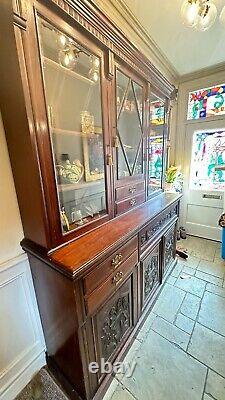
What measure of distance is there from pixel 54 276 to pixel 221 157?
2.90 m

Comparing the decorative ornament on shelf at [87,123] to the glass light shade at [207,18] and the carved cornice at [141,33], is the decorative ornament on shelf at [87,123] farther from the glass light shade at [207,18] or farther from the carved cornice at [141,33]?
the glass light shade at [207,18]

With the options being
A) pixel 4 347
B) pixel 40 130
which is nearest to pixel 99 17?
pixel 40 130

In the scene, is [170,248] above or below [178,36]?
below

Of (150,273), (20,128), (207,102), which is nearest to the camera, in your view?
(20,128)

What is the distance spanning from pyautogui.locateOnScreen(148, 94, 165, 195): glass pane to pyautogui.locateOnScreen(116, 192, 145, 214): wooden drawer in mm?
234

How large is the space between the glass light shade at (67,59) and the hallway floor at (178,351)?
1.97 metres

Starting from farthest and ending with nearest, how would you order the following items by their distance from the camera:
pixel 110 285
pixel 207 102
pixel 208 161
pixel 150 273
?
1. pixel 208 161
2. pixel 207 102
3. pixel 150 273
4. pixel 110 285

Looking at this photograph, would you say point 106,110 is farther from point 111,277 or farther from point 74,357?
point 74,357

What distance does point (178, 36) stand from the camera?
6.20 feet

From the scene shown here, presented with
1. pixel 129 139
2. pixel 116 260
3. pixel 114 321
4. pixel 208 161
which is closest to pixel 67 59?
pixel 129 139

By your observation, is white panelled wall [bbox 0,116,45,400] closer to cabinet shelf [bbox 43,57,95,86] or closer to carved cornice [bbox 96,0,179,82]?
cabinet shelf [bbox 43,57,95,86]

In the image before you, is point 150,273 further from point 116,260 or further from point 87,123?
point 87,123

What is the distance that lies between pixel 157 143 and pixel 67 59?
1.18 meters

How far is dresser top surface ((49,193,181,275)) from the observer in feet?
2.72
